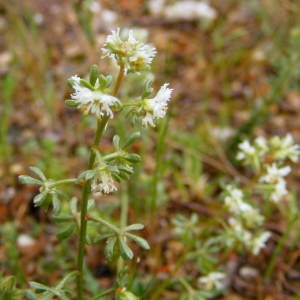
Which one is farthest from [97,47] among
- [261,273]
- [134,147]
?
[261,273]

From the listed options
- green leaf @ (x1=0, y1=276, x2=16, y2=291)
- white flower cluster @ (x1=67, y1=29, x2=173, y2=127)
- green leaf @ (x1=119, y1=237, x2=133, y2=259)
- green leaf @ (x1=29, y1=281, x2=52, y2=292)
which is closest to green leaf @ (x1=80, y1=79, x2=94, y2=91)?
white flower cluster @ (x1=67, y1=29, x2=173, y2=127)

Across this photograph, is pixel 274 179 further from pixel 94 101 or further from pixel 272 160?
pixel 94 101

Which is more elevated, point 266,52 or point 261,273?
point 266,52

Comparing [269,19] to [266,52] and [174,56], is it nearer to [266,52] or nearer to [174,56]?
[266,52]

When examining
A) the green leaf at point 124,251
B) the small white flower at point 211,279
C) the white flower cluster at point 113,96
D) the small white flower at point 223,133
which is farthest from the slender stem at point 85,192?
the small white flower at point 223,133

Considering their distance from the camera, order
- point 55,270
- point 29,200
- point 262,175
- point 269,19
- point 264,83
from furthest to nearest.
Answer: point 269,19 < point 264,83 < point 29,200 < point 55,270 < point 262,175
